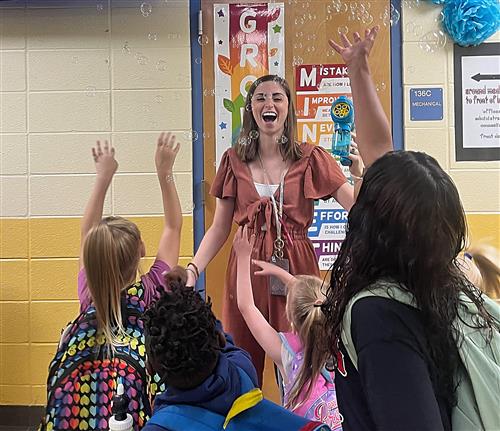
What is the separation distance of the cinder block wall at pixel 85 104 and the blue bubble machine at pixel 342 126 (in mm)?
352

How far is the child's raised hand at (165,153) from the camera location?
141cm

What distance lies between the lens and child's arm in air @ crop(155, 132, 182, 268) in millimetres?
1391

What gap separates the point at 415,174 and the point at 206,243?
720 millimetres

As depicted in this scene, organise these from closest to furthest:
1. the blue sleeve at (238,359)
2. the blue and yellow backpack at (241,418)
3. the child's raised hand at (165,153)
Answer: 1. the blue and yellow backpack at (241,418)
2. the blue sleeve at (238,359)
3. the child's raised hand at (165,153)

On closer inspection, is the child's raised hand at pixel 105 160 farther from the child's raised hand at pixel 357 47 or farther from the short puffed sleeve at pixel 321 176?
the child's raised hand at pixel 357 47

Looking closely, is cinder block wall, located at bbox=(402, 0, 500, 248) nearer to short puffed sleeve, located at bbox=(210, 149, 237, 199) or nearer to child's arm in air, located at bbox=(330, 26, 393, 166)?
child's arm in air, located at bbox=(330, 26, 393, 166)

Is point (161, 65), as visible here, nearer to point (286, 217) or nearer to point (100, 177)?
point (100, 177)

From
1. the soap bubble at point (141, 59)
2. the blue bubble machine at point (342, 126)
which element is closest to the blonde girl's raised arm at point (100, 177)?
the soap bubble at point (141, 59)

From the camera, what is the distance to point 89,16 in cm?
143

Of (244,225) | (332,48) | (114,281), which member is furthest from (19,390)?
(332,48)

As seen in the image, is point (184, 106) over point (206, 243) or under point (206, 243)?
over

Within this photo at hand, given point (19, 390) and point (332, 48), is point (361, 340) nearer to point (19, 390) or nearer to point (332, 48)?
point (332, 48)

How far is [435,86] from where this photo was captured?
1352 mm

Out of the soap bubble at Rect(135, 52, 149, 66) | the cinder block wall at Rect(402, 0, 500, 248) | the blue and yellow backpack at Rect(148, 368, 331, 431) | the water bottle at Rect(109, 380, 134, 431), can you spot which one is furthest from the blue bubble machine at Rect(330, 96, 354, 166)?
the water bottle at Rect(109, 380, 134, 431)
